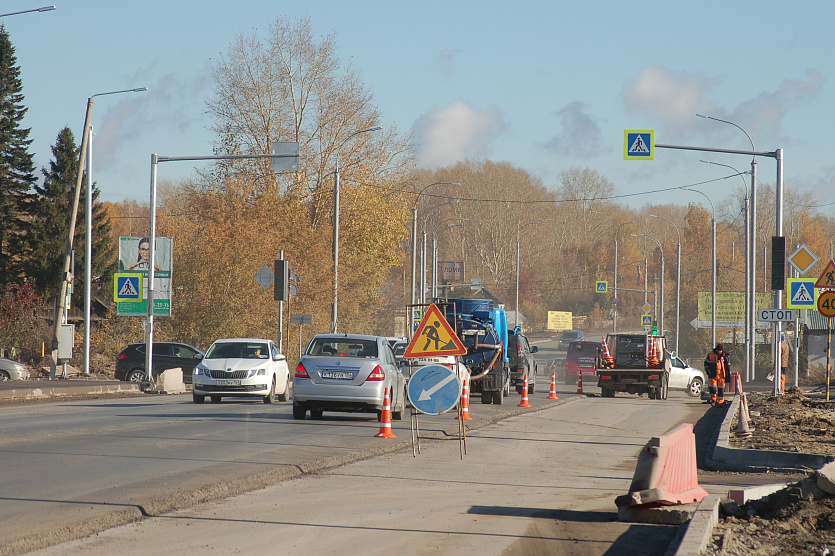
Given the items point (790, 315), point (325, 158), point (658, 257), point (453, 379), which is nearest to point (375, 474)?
point (453, 379)

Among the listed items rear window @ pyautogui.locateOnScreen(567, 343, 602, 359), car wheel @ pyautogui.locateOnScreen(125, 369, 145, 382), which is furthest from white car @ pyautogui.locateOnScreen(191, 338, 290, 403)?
rear window @ pyautogui.locateOnScreen(567, 343, 602, 359)

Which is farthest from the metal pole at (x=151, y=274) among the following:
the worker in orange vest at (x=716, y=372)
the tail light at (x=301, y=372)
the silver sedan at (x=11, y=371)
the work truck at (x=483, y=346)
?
the worker in orange vest at (x=716, y=372)

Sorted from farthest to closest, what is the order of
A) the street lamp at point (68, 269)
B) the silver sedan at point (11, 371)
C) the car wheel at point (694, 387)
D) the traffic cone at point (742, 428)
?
1. the car wheel at point (694, 387)
2. the silver sedan at point (11, 371)
3. the street lamp at point (68, 269)
4. the traffic cone at point (742, 428)

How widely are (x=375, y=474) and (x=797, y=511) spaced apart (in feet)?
15.9

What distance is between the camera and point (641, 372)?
33.3 m

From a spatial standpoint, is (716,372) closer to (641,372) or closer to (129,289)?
(641,372)

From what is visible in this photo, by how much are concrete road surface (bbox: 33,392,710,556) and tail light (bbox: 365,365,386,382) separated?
3987 millimetres

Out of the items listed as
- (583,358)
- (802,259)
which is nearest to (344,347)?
(802,259)

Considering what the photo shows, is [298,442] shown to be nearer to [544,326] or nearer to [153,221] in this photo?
[153,221]

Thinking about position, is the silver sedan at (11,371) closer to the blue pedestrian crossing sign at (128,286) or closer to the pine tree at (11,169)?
the blue pedestrian crossing sign at (128,286)

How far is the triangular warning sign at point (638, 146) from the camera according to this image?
2734 centimetres

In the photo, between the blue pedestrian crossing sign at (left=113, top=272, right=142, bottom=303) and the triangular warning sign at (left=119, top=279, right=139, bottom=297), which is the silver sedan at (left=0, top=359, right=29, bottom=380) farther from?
the triangular warning sign at (left=119, top=279, right=139, bottom=297)

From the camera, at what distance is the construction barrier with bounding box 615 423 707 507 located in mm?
8703

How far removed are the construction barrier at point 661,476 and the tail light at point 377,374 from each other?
32.0ft
